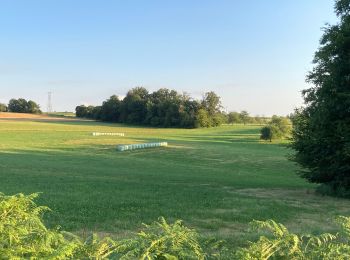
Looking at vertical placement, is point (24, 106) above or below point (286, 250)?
above

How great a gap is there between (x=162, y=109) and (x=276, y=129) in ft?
181

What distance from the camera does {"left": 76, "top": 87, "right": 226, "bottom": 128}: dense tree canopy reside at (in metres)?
125

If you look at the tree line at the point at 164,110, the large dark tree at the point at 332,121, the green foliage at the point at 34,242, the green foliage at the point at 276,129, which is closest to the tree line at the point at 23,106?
the tree line at the point at 164,110

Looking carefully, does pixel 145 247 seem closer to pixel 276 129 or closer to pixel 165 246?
pixel 165 246

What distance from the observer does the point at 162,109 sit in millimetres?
130875

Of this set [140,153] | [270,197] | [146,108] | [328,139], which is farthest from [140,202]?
[146,108]

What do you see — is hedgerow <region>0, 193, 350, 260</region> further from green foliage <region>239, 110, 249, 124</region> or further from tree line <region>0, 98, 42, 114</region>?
tree line <region>0, 98, 42, 114</region>

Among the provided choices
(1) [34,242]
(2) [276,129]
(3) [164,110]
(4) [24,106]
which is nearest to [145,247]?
(1) [34,242]

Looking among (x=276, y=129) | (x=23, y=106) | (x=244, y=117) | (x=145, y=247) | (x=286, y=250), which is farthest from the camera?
(x=23, y=106)

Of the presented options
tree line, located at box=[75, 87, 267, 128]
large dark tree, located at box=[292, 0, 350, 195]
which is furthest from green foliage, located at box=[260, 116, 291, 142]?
large dark tree, located at box=[292, 0, 350, 195]

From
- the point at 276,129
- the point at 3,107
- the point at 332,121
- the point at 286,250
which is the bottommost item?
the point at 276,129

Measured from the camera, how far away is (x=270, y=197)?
17.2m

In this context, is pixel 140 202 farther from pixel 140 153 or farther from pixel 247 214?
pixel 140 153

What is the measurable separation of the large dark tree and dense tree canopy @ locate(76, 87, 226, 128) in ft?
345
